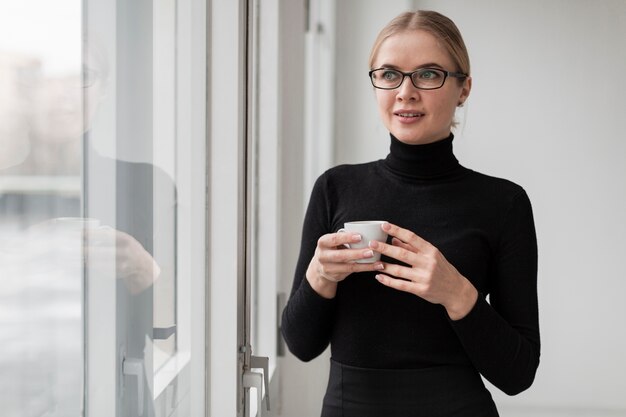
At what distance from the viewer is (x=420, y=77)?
1.05 meters

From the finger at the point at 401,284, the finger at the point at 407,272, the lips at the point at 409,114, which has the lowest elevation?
the finger at the point at 401,284

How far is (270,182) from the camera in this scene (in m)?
1.84

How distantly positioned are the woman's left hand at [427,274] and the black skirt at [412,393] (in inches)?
5.6

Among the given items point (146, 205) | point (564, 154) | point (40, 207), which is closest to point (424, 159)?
point (146, 205)

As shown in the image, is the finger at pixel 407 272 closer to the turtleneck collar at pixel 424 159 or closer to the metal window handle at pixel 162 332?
the turtleneck collar at pixel 424 159

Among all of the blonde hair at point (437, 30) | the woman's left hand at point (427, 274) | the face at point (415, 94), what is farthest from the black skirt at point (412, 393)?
the blonde hair at point (437, 30)

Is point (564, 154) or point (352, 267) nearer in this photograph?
point (352, 267)

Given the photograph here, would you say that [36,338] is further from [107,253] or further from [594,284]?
[594,284]

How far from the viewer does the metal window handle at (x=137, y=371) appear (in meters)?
0.85

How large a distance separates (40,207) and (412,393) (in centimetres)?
68

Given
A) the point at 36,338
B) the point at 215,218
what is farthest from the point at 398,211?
the point at 36,338

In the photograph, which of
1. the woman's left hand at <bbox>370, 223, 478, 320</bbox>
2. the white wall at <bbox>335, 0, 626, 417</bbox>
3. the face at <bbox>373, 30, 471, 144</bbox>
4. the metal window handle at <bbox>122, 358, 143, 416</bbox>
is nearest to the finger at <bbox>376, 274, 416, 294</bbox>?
the woman's left hand at <bbox>370, 223, 478, 320</bbox>

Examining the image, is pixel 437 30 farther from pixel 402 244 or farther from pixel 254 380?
pixel 254 380

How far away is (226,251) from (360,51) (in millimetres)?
890
